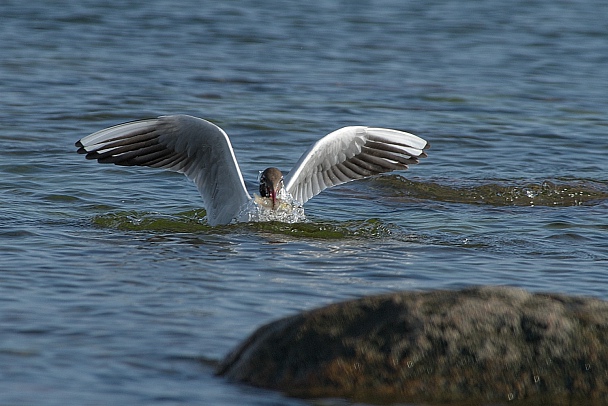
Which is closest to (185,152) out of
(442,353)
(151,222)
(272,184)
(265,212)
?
(151,222)

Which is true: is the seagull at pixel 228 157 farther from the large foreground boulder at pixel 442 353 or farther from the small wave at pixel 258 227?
the large foreground boulder at pixel 442 353

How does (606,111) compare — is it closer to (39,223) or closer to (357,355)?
(39,223)

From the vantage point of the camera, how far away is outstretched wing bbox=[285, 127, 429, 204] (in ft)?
31.5

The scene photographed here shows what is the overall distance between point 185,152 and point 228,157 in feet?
1.94

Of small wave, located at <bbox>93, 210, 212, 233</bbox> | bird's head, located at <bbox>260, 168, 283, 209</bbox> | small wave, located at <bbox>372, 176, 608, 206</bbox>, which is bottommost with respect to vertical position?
small wave, located at <bbox>372, 176, 608, 206</bbox>

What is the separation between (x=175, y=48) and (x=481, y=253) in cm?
1200

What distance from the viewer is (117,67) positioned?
55.7ft

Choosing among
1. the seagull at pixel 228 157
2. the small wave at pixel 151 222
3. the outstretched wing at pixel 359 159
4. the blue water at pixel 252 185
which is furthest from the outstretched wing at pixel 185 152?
the outstretched wing at pixel 359 159

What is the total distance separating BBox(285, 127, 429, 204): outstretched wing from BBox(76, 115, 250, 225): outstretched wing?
27.9 inches

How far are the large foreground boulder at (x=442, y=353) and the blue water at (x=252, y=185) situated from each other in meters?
0.31

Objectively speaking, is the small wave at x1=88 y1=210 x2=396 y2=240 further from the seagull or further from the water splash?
the seagull

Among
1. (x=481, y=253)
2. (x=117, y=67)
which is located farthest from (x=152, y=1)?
(x=481, y=253)

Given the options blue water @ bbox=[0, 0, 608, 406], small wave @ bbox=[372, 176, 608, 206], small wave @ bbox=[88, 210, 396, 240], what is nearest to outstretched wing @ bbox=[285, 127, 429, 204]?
blue water @ bbox=[0, 0, 608, 406]

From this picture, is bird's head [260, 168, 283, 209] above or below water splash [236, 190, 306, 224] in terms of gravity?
above
